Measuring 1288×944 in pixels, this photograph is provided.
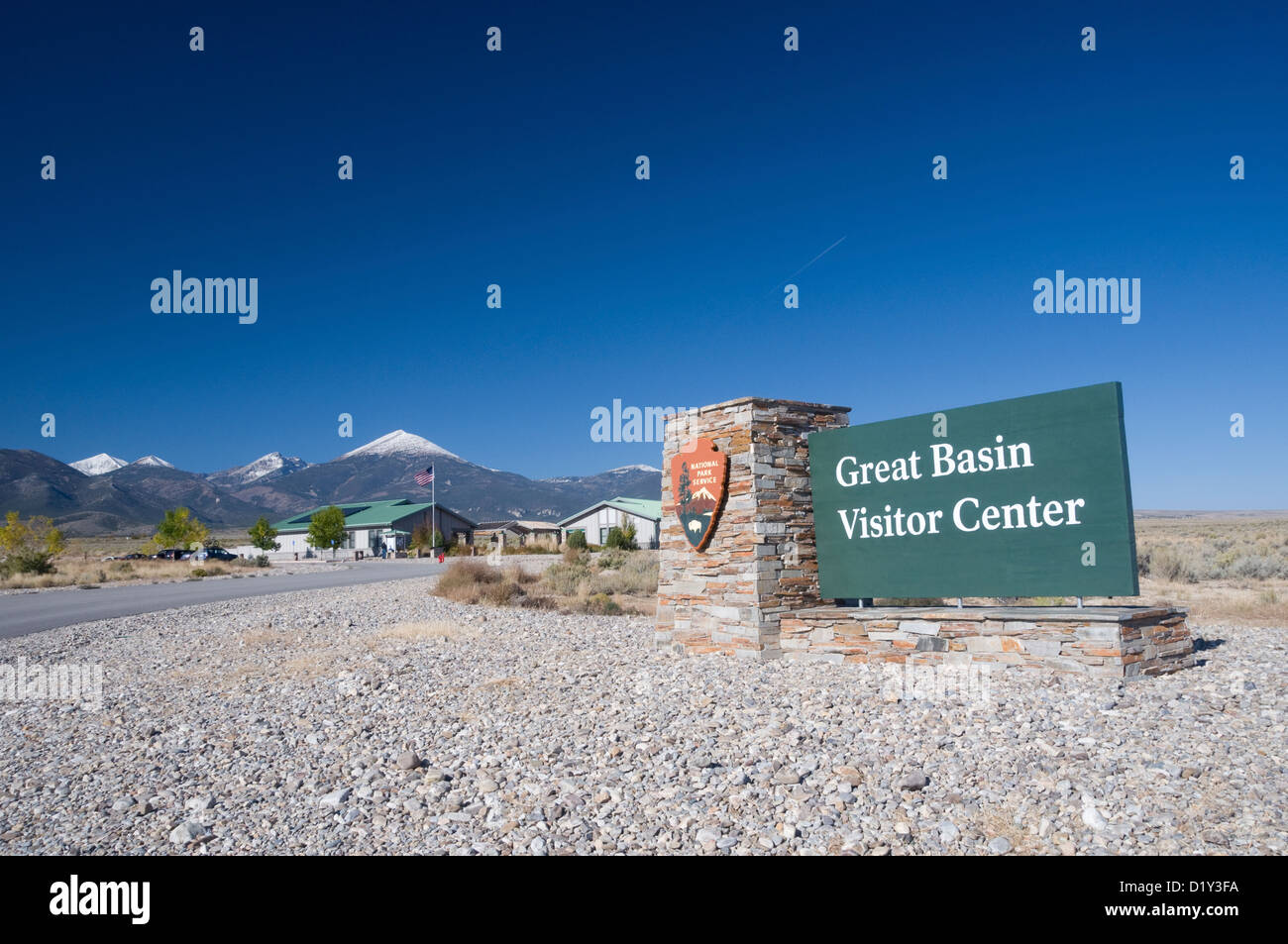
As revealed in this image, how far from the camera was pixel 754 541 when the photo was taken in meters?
10.3

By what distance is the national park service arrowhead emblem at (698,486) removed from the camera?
10617 millimetres

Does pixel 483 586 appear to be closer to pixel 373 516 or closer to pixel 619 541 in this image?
pixel 619 541

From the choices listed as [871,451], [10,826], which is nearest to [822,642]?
[871,451]

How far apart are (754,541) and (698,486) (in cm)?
116

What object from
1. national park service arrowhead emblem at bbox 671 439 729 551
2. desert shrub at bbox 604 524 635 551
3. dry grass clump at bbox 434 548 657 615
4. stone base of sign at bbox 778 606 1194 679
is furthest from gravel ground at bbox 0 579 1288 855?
desert shrub at bbox 604 524 635 551

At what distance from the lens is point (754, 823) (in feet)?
16.4

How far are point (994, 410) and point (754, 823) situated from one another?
601 cm

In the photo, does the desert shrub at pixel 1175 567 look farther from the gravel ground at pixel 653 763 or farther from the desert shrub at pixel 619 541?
the desert shrub at pixel 619 541

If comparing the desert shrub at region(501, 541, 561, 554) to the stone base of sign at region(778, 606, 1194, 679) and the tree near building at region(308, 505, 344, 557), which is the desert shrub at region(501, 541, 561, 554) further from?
the stone base of sign at region(778, 606, 1194, 679)

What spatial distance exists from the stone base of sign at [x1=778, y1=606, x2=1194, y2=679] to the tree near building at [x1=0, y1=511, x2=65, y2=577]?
36.9 m

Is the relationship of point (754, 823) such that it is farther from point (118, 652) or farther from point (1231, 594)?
point (1231, 594)

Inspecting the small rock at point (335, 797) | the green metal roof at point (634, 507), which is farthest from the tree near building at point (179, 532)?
the small rock at point (335, 797)

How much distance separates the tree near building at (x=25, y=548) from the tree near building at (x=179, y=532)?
1672 centimetres

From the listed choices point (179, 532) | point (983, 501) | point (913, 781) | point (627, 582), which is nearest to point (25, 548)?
point (179, 532)
